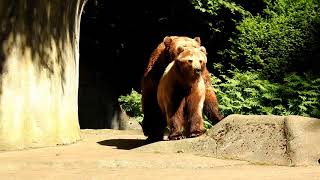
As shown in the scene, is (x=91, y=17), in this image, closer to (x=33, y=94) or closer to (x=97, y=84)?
(x=97, y=84)

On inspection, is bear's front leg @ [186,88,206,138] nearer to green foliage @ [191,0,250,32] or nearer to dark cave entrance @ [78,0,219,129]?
green foliage @ [191,0,250,32]

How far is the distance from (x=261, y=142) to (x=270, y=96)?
4.03m

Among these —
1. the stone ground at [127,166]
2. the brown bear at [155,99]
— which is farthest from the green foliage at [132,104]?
the stone ground at [127,166]

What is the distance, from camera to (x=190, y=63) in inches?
282

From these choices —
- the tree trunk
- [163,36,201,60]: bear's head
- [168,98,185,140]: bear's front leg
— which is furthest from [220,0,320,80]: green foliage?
[168,98,185,140]: bear's front leg

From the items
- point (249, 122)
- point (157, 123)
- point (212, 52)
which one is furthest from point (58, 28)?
point (212, 52)

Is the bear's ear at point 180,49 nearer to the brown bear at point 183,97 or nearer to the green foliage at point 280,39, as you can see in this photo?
the brown bear at point 183,97

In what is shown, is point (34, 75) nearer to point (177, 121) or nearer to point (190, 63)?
point (177, 121)

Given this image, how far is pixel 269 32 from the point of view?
11641 mm

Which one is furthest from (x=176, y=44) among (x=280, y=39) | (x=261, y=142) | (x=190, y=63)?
(x=280, y=39)

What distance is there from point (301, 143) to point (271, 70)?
5.05m

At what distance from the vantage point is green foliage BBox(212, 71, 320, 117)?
10.4 m

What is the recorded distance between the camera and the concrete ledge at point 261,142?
21.0 ft

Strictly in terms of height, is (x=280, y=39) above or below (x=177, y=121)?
above
